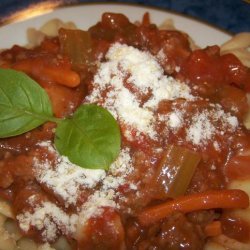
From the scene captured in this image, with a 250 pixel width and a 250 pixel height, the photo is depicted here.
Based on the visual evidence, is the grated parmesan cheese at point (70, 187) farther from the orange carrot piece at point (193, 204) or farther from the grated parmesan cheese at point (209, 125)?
the grated parmesan cheese at point (209, 125)

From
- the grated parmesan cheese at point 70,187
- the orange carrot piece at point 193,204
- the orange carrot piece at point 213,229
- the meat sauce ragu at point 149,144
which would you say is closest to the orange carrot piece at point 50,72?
the meat sauce ragu at point 149,144

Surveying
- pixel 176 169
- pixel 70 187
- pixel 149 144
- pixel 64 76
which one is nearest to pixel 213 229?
pixel 176 169

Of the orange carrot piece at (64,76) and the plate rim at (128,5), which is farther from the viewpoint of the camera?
the plate rim at (128,5)

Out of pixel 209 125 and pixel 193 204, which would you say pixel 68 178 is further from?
pixel 209 125

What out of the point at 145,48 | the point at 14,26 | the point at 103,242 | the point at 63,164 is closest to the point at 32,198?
the point at 63,164

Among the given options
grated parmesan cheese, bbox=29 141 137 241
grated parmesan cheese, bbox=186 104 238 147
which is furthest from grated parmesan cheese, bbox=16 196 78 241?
grated parmesan cheese, bbox=186 104 238 147

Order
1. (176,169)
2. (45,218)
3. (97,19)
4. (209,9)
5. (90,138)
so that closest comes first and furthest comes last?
(90,138) < (176,169) < (45,218) < (209,9) < (97,19)
